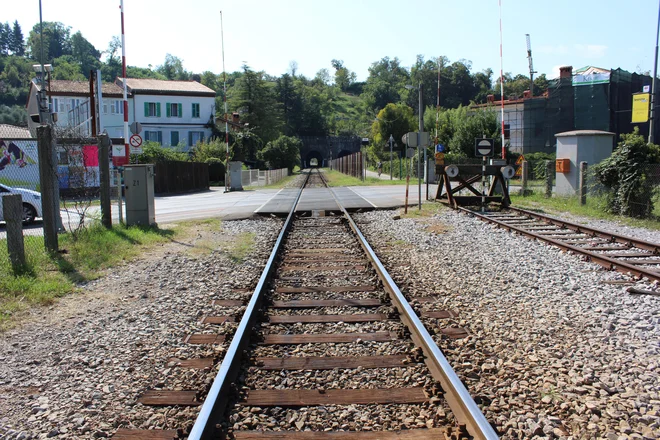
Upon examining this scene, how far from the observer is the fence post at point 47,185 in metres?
9.41

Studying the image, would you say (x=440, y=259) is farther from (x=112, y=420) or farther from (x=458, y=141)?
(x=458, y=141)

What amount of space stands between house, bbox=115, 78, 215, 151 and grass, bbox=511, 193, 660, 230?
4211 cm

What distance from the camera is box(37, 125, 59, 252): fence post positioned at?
371 inches

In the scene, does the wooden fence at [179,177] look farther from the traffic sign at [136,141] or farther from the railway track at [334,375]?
the railway track at [334,375]

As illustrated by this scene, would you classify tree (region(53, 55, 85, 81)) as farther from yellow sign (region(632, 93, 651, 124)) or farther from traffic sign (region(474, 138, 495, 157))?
traffic sign (region(474, 138, 495, 157))

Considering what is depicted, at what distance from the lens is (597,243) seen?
10.4 metres

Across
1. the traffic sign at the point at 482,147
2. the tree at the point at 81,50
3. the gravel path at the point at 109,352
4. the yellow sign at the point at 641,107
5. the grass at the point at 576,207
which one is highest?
the tree at the point at 81,50

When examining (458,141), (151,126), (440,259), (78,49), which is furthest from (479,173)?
(78,49)

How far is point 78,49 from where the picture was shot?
15288cm

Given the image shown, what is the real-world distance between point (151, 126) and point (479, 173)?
152 feet

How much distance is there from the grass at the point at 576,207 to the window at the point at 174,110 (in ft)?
145

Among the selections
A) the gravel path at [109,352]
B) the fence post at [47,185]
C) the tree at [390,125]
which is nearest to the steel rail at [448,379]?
the gravel path at [109,352]

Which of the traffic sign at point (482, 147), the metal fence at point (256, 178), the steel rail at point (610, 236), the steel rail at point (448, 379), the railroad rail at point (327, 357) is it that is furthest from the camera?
the metal fence at point (256, 178)

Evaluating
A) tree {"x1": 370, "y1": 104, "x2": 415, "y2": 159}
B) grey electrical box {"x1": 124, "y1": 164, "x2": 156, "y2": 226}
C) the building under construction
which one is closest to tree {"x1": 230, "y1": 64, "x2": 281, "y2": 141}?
tree {"x1": 370, "y1": 104, "x2": 415, "y2": 159}
